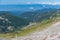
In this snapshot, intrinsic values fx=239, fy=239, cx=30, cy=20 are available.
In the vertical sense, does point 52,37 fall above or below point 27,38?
below

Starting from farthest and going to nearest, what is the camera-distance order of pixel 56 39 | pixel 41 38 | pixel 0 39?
1. pixel 0 39
2. pixel 41 38
3. pixel 56 39

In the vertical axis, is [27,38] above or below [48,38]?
above

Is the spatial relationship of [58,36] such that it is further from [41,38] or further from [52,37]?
[41,38]

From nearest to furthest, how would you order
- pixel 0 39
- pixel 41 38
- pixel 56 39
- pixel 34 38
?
pixel 56 39, pixel 41 38, pixel 34 38, pixel 0 39


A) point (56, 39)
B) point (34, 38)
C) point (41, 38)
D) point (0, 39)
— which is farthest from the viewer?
point (0, 39)

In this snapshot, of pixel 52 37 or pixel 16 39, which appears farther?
pixel 16 39

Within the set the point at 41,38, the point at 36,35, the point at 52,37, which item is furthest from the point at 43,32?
the point at 52,37

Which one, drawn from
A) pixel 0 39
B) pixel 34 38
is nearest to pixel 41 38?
pixel 34 38

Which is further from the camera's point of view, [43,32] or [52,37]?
[43,32]

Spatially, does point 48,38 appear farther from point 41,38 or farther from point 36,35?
point 36,35

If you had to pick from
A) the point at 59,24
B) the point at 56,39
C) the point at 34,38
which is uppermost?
the point at 59,24
